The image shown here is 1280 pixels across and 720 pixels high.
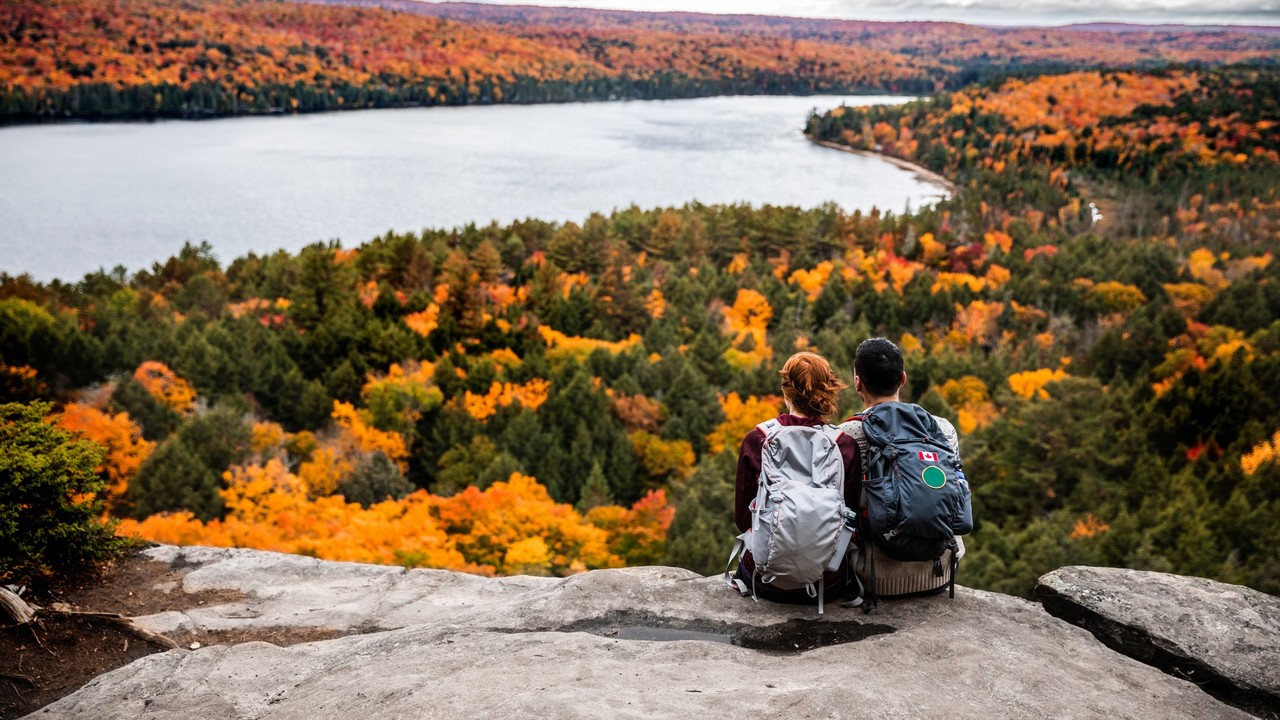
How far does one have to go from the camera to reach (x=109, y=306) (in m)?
62.9

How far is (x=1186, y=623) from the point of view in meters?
7.56

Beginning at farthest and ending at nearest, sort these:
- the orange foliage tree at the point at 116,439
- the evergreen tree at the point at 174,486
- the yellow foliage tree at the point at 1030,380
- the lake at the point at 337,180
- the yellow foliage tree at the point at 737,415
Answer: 1. the lake at the point at 337,180
2. the yellow foliage tree at the point at 1030,380
3. the yellow foliage tree at the point at 737,415
4. the orange foliage tree at the point at 116,439
5. the evergreen tree at the point at 174,486

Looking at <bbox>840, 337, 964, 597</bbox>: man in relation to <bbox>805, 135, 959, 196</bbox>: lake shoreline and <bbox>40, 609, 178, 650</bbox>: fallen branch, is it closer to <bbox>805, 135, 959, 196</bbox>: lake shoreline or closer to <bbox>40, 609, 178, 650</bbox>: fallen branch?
<bbox>40, 609, 178, 650</bbox>: fallen branch

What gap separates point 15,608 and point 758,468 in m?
7.19

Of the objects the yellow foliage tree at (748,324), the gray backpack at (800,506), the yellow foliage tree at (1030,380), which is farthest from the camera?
the yellow foliage tree at (748,324)

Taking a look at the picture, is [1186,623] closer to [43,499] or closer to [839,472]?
[839,472]

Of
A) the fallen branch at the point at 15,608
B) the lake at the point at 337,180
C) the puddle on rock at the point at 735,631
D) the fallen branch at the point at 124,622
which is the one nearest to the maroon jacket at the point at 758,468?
the puddle on rock at the point at 735,631

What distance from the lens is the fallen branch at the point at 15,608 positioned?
809cm

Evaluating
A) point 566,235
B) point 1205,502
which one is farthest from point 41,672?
point 566,235

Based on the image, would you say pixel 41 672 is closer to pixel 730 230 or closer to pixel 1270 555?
pixel 1270 555

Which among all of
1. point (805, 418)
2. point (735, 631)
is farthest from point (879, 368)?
point (735, 631)

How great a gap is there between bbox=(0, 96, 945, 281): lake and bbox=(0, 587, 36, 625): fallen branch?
8811 centimetres

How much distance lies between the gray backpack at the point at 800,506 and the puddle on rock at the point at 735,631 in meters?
0.49

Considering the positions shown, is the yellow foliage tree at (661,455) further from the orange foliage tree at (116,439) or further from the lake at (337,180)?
the lake at (337,180)
